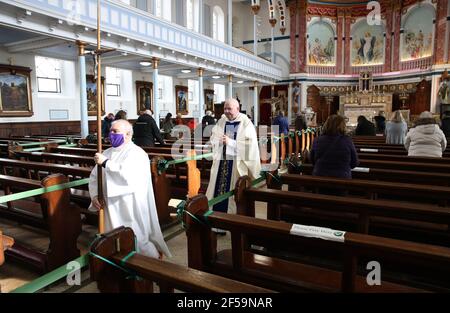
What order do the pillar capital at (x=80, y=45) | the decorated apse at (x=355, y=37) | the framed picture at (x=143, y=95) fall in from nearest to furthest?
the pillar capital at (x=80, y=45) < the framed picture at (x=143, y=95) < the decorated apse at (x=355, y=37)

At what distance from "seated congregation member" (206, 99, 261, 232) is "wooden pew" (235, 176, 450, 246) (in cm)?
103

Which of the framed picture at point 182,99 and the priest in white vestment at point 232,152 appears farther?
the framed picture at point 182,99

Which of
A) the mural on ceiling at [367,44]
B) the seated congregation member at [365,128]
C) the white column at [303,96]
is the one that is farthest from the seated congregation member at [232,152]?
the mural on ceiling at [367,44]

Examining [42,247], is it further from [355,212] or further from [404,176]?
[404,176]

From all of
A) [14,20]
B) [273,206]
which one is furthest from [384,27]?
[273,206]

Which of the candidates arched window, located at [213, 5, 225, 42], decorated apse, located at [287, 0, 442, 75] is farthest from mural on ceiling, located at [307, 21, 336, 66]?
arched window, located at [213, 5, 225, 42]

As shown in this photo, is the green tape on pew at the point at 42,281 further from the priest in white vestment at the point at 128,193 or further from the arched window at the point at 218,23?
the arched window at the point at 218,23

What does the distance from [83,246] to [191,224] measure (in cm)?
253

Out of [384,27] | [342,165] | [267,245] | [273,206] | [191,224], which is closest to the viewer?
[191,224]

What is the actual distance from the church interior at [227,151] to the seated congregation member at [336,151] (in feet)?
0.11

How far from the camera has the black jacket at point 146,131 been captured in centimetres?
661

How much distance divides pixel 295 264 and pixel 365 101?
22.6 meters
